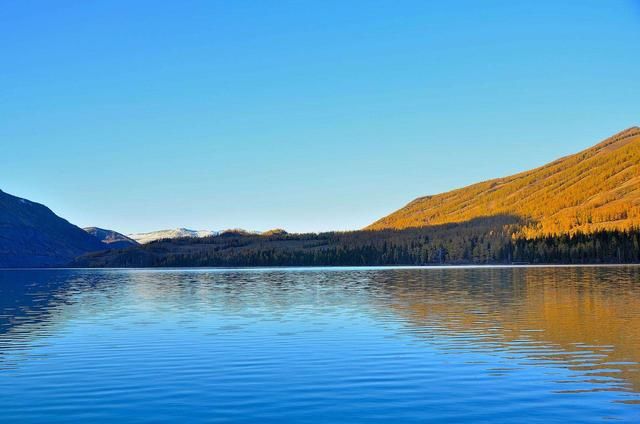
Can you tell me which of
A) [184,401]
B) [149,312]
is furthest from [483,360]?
[149,312]

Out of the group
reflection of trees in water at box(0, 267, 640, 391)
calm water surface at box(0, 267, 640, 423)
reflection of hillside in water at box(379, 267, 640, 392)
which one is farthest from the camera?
reflection of trees in water at box(0, 267, 640, 391)

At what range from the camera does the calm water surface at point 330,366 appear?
2836 centimetres

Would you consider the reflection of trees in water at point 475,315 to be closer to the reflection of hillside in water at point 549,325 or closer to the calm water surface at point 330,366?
the reflection of hillside in water at point 549,325

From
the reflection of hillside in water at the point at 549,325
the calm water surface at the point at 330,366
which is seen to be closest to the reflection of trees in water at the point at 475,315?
the reflection of hillside in water at the point at 549,325

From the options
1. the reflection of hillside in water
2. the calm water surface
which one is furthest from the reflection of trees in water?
the calm water surface

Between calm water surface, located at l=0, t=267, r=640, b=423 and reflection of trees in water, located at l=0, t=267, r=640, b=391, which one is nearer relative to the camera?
calm water surface, located at l=0, t=267, r=640, b=423

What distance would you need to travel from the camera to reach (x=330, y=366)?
38906 mm

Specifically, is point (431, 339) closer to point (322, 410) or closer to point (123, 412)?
point (322, 410)

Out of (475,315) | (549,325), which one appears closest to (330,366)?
(549,325)

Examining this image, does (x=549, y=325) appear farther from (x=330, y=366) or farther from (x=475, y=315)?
(x=330, y=366)

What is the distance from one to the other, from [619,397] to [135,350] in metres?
29.8

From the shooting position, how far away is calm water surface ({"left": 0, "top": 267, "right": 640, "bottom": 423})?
93.0ft

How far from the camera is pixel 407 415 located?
27.3 meters

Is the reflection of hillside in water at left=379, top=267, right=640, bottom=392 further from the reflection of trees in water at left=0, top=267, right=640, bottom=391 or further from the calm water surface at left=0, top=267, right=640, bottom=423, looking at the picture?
the calm water surface at left=0, top=267, right=640, bottom=423
